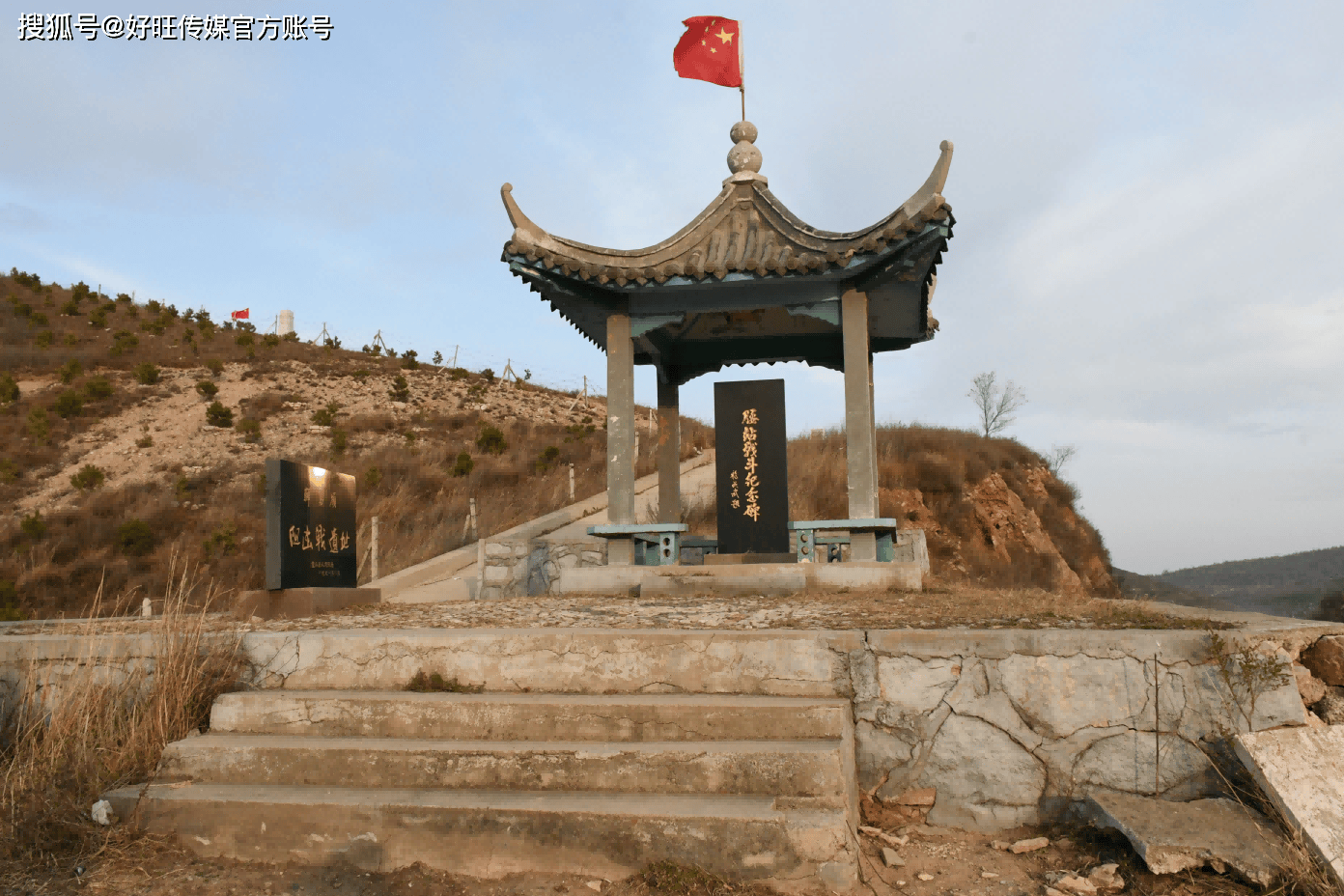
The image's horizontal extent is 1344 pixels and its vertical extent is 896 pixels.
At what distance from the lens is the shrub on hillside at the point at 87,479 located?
2352 centimetres

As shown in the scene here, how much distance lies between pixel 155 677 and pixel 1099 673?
195 inches

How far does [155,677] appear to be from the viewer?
4.53 m

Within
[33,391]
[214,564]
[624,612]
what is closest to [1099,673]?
[624,612]

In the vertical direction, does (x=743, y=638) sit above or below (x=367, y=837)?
above

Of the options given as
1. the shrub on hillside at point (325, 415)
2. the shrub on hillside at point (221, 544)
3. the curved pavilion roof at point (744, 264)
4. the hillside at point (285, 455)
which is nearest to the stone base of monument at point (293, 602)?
the curved pavilion roof at point (744, 264)

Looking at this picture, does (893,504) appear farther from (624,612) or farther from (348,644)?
(348,644)

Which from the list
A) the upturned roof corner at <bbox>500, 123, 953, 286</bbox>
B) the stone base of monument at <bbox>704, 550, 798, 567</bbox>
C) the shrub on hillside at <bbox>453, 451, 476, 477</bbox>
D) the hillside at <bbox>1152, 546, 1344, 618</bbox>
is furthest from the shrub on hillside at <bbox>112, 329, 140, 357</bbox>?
the hillside at <bbox>1152, 546, 1344, 618</bbox>

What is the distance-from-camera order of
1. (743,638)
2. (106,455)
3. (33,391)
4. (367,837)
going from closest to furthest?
(367,837)
(743,638)
(106,455)
(33,391)

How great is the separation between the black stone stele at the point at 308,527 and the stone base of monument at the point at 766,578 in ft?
7.56

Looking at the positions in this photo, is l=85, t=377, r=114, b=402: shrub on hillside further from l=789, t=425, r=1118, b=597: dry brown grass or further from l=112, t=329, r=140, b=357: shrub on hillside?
l=789, t=425, r=1118, b=597: dry brown grass

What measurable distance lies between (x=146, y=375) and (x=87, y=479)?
8.87 m

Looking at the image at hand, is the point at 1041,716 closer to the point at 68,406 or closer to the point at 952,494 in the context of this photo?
the point at 952,494

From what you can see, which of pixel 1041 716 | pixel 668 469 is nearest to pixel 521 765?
pixel 1041 716

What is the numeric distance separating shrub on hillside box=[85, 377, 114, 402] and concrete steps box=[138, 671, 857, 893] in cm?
3073
